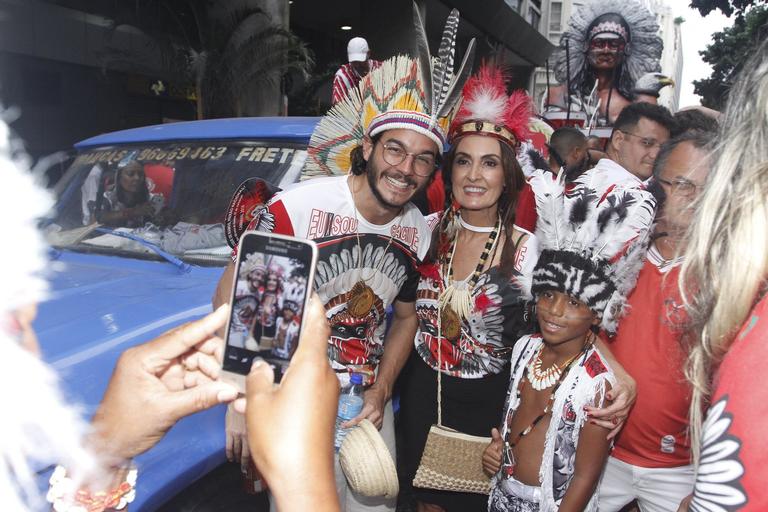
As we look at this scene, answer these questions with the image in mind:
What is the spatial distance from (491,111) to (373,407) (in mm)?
1323

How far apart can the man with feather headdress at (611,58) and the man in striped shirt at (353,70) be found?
1.91 meters

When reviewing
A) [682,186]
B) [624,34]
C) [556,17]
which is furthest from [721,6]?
[556,17]

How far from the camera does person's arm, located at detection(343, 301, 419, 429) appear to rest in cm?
234

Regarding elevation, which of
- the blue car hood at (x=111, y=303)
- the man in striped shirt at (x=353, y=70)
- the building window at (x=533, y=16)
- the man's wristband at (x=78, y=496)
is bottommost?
the man's wristband at (x=78, y=496)

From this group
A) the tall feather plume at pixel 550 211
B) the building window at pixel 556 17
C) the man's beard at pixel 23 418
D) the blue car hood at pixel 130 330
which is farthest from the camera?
the building window at pixel 556 17

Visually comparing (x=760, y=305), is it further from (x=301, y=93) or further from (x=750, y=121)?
(x=301, y=93)

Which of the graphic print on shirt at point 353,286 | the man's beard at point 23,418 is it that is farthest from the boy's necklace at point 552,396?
the man's beard at point 23,418

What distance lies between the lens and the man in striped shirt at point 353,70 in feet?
9.50

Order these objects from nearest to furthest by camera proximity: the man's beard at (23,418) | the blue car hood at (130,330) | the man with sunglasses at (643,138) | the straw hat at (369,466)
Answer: the man's beard at (23,418)
the blue car hood at (130,330)
the straw hat at (369,466)
the man with sunglasses at (643,138)

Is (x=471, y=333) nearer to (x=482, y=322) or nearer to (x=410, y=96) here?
(x=482, y=322)

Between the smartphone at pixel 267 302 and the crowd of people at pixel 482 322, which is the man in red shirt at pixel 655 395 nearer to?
the crowd of people at pixel 482 322

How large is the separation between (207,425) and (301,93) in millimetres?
12096

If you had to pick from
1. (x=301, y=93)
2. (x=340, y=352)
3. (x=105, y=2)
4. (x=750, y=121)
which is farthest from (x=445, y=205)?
(x=301, y=93)

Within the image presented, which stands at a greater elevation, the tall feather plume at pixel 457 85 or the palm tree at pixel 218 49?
the palm tree at pixel 218 49
